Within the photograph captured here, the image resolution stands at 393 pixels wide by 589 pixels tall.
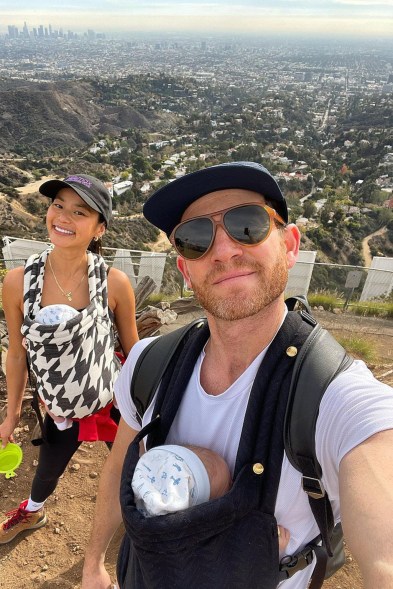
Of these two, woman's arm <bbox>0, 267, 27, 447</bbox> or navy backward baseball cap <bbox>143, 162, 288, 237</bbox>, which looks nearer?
navy backward baseball cap <bbox>143, 162, 288, 237</bbox>

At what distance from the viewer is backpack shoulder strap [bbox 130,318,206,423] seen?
130 centimetres

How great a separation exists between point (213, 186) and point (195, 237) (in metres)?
0.16

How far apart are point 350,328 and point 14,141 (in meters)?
72.0

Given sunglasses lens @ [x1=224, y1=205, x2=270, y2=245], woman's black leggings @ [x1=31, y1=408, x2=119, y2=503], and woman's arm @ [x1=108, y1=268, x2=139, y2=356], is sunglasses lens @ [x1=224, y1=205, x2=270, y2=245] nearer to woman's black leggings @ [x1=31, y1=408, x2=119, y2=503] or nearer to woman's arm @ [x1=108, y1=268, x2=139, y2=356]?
woman's arm @ [x1=108, y1=268, x2=139, y2=356]

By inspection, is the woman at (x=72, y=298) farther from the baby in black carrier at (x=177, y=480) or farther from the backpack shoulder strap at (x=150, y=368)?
the baby in black carrier at (x=177, y=480)

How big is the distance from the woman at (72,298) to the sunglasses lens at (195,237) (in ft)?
2.26

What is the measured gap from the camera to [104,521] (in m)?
1.54

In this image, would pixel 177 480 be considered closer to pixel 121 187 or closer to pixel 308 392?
pixel 308 392

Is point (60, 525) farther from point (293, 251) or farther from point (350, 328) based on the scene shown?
point (350, 328)

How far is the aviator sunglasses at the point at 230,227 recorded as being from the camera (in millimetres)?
1262

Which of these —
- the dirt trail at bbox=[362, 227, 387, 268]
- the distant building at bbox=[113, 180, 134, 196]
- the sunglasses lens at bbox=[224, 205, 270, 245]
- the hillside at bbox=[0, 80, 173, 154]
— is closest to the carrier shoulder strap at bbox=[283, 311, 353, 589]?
the sunglasses lens at bbox=[224, 205, 270, 245]

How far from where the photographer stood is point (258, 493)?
97 cm

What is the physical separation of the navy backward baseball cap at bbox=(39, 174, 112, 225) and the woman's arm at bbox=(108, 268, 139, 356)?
303 millimetres

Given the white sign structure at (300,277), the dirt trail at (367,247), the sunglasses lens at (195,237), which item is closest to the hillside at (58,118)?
the dirt trail at (367,247)
